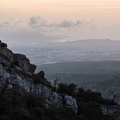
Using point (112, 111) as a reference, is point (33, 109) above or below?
above

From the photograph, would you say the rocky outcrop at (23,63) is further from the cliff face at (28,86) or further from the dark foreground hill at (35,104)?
the cliff face at (28,86)

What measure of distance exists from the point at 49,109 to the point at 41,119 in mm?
5690

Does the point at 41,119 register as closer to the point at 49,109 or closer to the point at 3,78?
the point at 49,109

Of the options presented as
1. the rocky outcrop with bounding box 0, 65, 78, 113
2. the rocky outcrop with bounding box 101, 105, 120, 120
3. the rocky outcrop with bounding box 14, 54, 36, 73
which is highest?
the rocky outcrop with bounding box 14, 54, 36, 73

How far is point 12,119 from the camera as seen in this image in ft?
167

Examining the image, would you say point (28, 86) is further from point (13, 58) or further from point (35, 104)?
point (13, 58)

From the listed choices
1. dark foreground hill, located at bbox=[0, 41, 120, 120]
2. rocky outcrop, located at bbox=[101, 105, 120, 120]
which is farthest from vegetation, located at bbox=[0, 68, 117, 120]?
rocky outcrop, located at bbox=[101, 105, 120, 120]

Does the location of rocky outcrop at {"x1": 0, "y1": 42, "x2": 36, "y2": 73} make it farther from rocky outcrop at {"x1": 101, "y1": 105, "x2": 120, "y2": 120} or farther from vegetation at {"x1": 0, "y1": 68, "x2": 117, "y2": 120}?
rocky outcrop at {"x1": 101, "y1": 105, "x2": 120, "y2": 120}

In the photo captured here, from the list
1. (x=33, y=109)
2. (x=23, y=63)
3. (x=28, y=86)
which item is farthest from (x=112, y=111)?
(x=23, y=63)

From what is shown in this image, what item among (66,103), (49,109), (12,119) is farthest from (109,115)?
(12,119)

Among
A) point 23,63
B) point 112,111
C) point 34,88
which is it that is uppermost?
point 23,63

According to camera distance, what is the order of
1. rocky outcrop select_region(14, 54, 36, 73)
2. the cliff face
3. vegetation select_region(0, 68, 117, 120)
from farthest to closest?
1. rocky outcrop select_region(14, 54, 36, 73)
2. the cliff face
3. vegetation select_region(0, 68, 117, 120)

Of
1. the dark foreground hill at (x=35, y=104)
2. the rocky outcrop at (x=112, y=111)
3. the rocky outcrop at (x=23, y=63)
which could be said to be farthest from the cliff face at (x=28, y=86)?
the rocky outcrop at (x=23, y=63)

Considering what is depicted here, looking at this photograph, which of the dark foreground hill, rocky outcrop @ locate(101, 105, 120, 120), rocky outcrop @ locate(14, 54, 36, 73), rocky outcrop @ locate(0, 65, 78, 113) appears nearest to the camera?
the dark foreground hill
